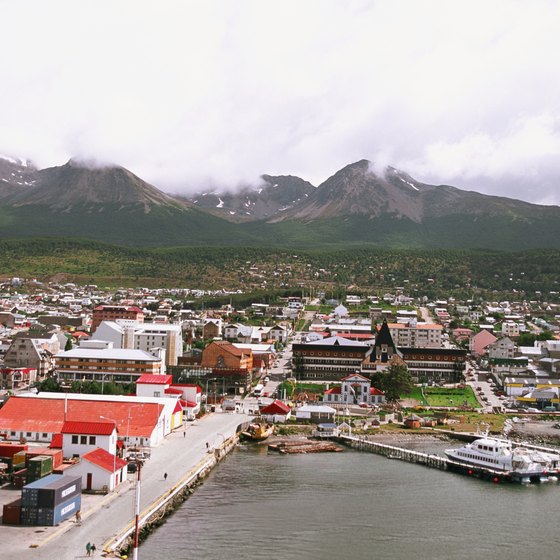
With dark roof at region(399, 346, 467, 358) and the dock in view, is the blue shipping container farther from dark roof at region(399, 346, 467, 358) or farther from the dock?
dark roof at region(399, 346, 467, 358)

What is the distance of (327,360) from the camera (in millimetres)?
69000

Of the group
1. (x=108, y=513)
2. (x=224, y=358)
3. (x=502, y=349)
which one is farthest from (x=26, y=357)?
(x=502, y=349)

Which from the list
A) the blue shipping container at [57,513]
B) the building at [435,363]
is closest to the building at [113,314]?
the building at [435,363]

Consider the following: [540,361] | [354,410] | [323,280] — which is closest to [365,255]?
[323,280]

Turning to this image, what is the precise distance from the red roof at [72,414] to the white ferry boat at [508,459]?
1537cm

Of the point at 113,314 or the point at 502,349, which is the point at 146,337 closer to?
the point at 113,314

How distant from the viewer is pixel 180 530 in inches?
1107

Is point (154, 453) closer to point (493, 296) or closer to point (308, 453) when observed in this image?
point (308, 453)

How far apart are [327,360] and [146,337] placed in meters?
16.5

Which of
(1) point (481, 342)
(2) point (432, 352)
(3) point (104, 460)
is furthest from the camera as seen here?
(1) point (481, 342)

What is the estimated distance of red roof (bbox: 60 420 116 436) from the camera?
1368 inches

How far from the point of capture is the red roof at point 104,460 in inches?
1217

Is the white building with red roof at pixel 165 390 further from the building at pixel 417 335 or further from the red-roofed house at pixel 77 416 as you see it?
the building at pixel 417 335

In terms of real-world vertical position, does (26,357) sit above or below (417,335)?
below
